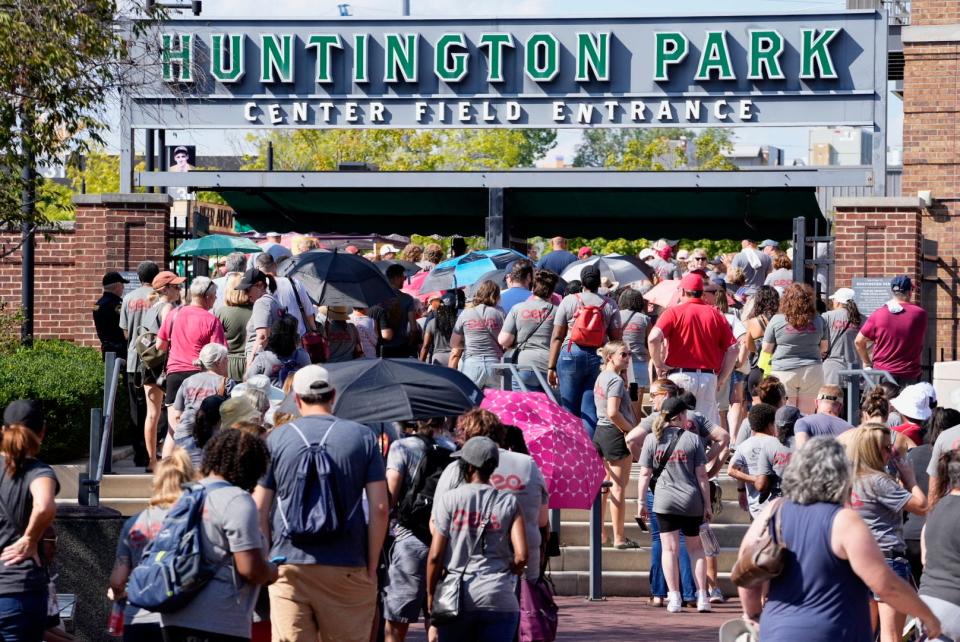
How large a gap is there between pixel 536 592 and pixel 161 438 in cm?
677

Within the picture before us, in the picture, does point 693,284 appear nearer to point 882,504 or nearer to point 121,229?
point 882,504

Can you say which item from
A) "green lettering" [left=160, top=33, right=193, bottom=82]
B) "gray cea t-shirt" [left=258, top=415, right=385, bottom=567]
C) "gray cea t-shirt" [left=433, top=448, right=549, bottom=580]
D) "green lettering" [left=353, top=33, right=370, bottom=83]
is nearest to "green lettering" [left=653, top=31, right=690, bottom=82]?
"green lettering" [left=353, top=33, right=370, bottom=83]

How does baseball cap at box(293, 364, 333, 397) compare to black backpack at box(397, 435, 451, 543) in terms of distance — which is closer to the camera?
baseball cap at box(293, 364, 333, 397)

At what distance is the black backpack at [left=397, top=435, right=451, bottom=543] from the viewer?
340 inches

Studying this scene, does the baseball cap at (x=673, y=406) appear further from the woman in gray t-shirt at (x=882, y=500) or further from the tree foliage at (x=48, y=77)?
the tree foliage at (x=48, y=77)

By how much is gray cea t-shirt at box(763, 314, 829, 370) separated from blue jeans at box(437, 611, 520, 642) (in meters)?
6.60

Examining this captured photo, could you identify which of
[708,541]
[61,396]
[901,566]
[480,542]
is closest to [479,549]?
[480,542]

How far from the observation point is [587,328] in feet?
45.8

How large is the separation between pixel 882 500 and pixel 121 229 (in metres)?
13.0

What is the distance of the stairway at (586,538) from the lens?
12.9 meters

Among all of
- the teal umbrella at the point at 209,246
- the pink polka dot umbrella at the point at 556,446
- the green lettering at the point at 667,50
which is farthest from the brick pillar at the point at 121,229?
the pink polka dot umbrella at the point at 556,446

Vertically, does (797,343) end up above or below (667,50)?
below

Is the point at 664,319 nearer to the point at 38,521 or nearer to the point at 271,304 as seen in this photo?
the point at 271,304

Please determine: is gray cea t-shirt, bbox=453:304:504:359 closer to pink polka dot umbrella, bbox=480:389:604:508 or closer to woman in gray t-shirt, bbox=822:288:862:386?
woman in gray t-shirt, bbox=822:288:862:386
